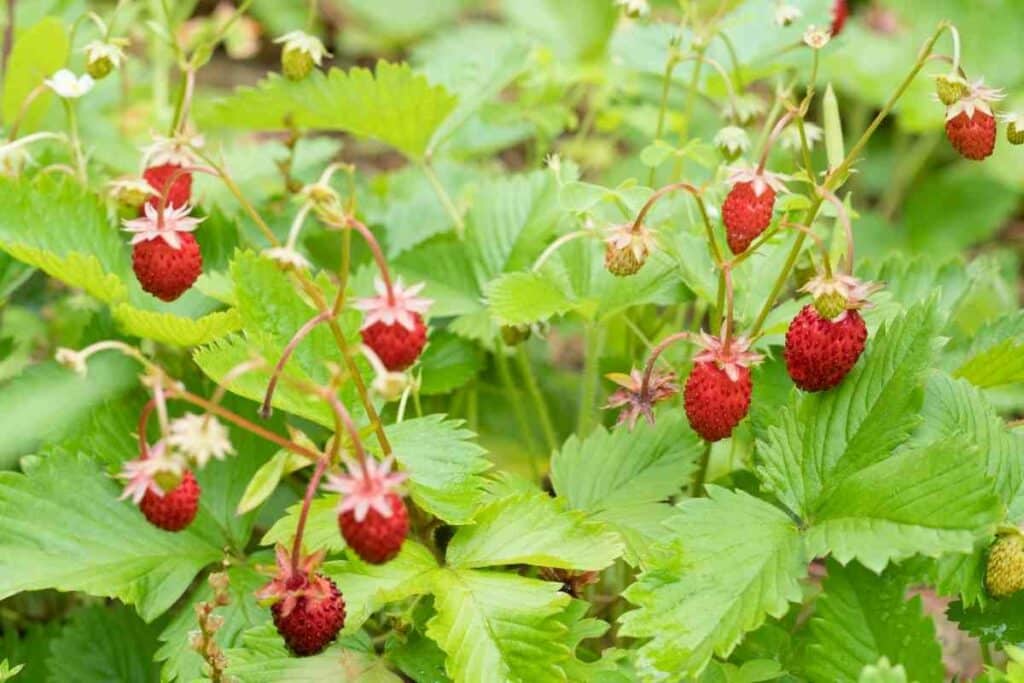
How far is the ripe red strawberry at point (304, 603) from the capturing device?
4.33 feet

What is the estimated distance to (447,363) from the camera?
206 cm

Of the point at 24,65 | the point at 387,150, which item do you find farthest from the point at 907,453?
the point at 387,150

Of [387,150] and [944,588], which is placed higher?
Answer: [944,588]

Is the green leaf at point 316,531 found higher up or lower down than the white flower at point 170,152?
lower down

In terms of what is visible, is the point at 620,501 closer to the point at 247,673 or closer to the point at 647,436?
the point at 647,436

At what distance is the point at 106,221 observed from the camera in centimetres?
190

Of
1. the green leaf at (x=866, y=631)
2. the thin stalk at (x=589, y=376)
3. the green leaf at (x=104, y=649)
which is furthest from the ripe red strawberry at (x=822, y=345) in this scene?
the green leaf at (x=104, y=649)

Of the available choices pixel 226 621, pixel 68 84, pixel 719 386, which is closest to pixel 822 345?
pixel 719 386

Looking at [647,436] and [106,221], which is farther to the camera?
[106,221]

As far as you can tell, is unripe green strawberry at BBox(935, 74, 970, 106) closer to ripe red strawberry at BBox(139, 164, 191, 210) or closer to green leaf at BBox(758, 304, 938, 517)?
green leaf at BBox(758, 304, 938, 517)

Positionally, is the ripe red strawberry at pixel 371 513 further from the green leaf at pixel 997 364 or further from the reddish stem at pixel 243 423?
the green leaf at pixel 997 364

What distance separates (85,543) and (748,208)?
0.92 m

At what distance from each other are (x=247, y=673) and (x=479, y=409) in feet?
3.44

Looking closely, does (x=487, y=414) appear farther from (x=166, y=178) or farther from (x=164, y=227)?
(x=164, y=227)
